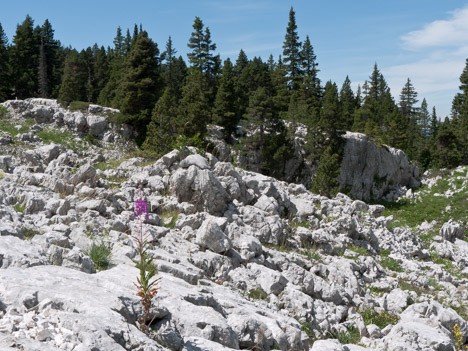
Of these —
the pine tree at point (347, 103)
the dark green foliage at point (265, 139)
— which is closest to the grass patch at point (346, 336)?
the dark green foliage at point (265, 139)

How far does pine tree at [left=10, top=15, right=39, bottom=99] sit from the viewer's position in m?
63.0

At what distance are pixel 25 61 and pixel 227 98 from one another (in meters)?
43.2

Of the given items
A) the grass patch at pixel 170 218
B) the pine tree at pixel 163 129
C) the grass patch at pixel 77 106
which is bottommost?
the grass patch at pixel 170 218

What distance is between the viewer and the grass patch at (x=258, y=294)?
9.44 meters

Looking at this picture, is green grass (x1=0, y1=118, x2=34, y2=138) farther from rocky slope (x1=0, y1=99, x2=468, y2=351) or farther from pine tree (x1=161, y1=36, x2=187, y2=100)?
pine tree (x1=161, y1=36, x2=187, y2=100)

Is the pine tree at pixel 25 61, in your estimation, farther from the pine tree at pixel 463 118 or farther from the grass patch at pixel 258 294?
the pine tree at pixel 463 118

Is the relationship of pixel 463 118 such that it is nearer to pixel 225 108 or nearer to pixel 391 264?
pixel 225 108

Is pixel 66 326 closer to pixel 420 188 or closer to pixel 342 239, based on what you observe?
pixel 342 239

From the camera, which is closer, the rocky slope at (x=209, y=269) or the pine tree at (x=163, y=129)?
the rocky slope at (x=209, y=269)

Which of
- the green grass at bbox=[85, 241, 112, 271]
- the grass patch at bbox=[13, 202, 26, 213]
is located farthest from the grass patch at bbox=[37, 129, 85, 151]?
the green grass at bbox=[85, 241, 112, 271]

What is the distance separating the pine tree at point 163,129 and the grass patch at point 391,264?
561 inches

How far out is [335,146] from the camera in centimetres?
4981


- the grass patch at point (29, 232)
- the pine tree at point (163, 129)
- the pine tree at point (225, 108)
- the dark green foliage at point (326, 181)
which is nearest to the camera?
the grass patch at point (29, 232)

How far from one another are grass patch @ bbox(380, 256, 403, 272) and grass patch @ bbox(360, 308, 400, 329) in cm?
503
